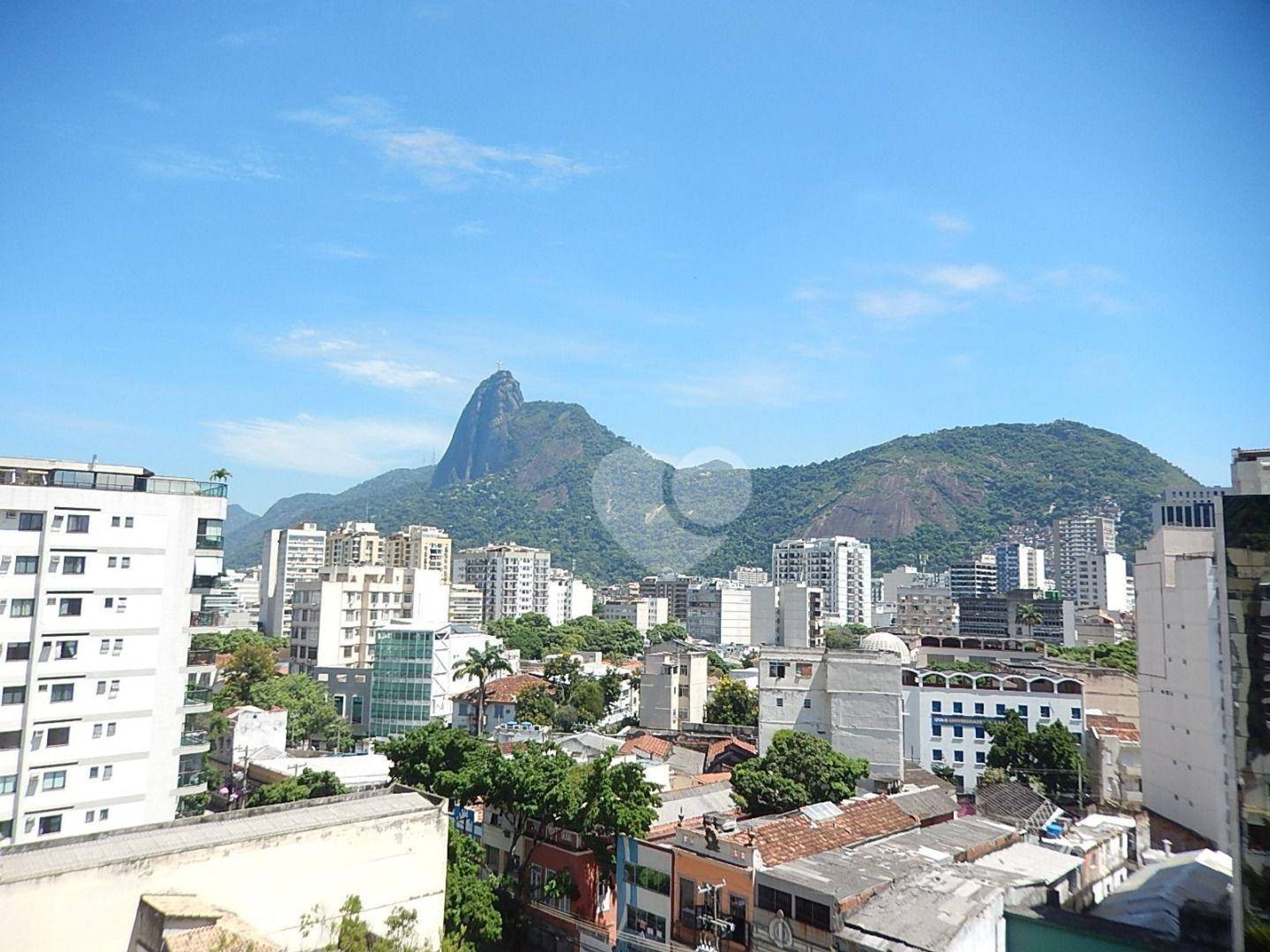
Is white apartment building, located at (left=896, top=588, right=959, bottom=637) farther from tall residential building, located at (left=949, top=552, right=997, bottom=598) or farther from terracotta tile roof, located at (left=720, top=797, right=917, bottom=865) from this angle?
terracotta tile roof, located at (left=720, top=797, right=917, bottom=865)

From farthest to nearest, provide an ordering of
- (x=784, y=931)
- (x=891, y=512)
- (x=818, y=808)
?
(x=891, y=512)
(x=818, y=808)
(x=784, y=931)

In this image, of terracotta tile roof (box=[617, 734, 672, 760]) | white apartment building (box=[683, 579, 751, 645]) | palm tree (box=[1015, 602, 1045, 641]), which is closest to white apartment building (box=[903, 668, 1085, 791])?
terracotta tile roof (box=[617, 734, 672, 760])

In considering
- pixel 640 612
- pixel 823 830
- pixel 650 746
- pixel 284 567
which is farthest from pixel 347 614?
pixel 640 612

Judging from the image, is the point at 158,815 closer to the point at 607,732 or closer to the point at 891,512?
the point at 607,732

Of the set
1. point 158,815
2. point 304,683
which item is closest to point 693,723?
point 304,683

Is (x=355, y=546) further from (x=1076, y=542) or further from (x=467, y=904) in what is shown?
(x=1076, y=542)
